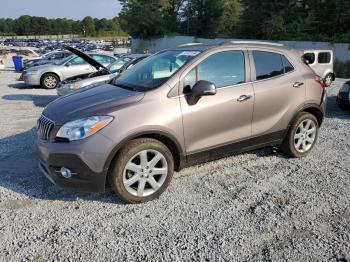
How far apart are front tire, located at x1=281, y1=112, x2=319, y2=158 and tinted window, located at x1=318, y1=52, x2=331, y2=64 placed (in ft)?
31.2

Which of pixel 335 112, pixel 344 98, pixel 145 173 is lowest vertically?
pixel 335 112

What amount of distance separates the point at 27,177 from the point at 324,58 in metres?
12.6

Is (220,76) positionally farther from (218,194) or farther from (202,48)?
(218,194)

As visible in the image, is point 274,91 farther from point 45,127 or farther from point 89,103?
point 45,127

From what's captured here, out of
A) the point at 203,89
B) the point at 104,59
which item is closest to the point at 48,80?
the point at 104,59

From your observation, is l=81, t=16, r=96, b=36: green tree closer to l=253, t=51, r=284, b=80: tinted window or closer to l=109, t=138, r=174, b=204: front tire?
l=253, t=51, r=284, b=80: tinted window

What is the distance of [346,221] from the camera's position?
140 inches

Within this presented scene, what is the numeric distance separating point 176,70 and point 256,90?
44.8 inches

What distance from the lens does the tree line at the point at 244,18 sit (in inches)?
1228

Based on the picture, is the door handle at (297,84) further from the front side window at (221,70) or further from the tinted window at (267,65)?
the front side window at (221,70)

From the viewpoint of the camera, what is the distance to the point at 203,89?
3891mm

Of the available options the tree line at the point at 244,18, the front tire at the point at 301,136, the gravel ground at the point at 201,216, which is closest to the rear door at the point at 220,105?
the gravel ground at the point at 201,216

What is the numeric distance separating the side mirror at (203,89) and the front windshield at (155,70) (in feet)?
1.18

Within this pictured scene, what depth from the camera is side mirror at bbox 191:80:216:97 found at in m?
3.89
